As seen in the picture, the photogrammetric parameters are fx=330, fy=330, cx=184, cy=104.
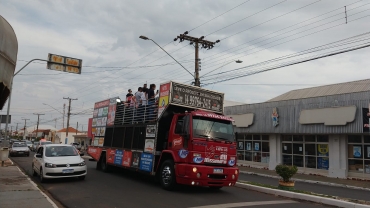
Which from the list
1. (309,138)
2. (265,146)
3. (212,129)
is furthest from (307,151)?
(212,129)

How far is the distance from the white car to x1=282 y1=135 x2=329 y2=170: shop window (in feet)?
47.1

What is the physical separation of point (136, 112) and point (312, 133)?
11.5 m

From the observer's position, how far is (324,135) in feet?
65.9

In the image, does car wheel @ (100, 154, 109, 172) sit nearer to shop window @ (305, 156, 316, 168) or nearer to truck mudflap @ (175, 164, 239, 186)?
truck mudflap @ (175, 164, 239, 186)

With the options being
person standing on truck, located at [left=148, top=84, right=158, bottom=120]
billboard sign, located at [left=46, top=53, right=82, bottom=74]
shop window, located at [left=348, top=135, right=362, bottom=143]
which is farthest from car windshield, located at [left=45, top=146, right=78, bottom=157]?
shop window, located at [left=348, top=135, right=362, bottom=143]

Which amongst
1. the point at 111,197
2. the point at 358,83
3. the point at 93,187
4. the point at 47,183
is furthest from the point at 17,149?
the point at 358,83

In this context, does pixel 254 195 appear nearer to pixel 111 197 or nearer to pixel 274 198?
pixel 274 198

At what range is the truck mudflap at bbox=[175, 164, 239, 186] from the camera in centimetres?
991

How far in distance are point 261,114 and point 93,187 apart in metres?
15.3

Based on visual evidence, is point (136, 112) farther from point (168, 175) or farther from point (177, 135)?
point (168, 175)

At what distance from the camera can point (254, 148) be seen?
25688 mm

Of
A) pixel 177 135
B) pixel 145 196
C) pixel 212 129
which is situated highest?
pixel 212 129

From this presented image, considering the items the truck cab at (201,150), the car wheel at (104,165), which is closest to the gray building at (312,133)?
the truck cab at (201,150)

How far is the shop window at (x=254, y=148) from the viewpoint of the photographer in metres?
24.5
